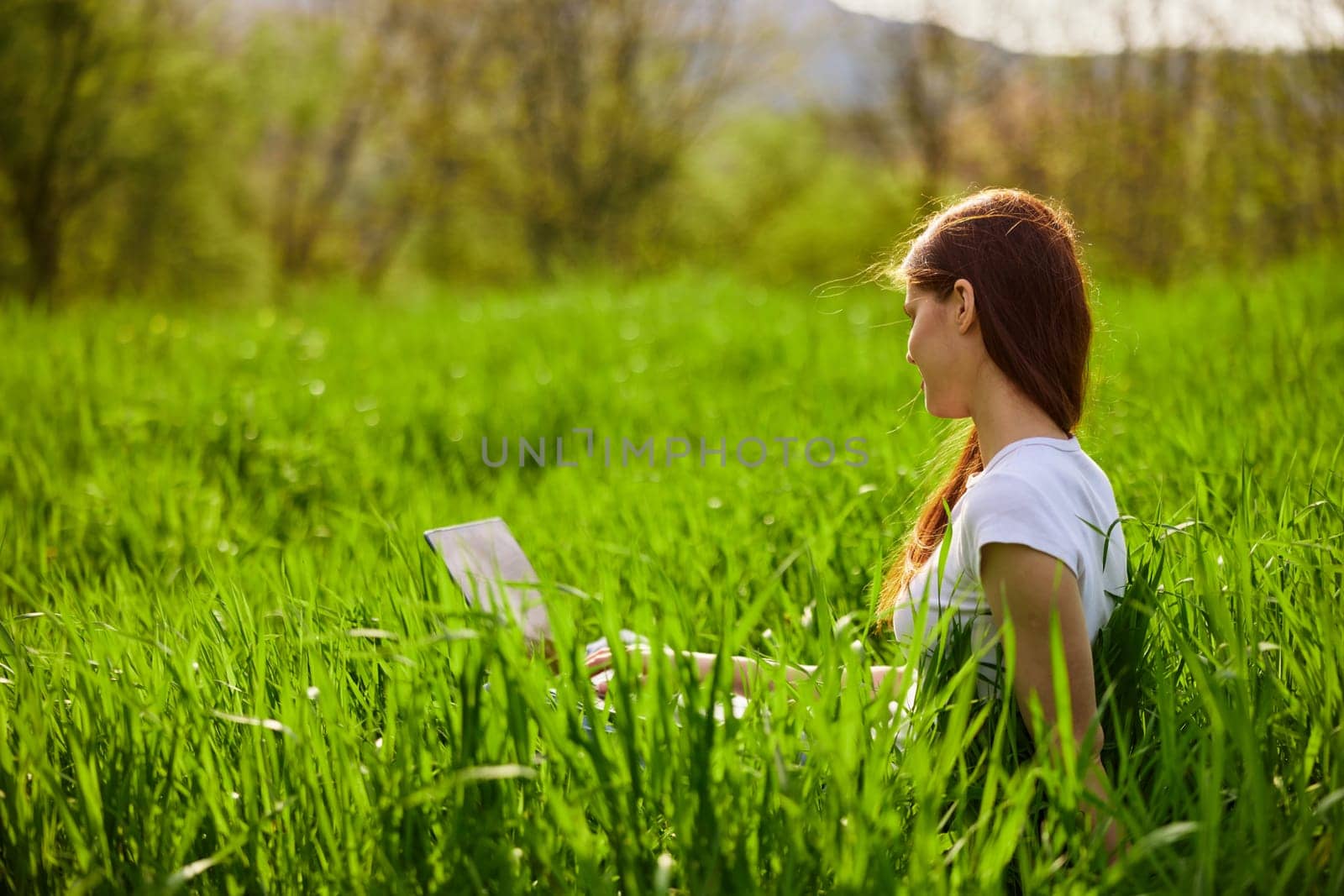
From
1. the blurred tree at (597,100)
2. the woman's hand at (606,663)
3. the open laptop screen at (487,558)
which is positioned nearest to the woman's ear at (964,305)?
the woman's hand at (606,663)

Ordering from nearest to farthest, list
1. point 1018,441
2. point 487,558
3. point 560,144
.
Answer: point 1018,441
point 487,558
point 560,144

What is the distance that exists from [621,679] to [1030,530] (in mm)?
706

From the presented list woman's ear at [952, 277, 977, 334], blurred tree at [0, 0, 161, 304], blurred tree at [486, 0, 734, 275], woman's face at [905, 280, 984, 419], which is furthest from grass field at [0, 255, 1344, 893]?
blurred tree at [486, 0, 734, 275]

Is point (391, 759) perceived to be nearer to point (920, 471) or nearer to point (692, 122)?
point (920, 471)

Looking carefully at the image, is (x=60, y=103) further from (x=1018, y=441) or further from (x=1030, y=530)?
(x=1030, y=530)

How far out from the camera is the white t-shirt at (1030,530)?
161cm

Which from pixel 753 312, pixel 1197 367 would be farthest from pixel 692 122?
pixel 1197 367

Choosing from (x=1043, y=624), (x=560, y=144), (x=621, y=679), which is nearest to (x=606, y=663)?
(x=621, y=679)

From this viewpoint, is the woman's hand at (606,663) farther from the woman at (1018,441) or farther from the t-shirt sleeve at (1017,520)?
the t-shirt sleeve at (1017,520)

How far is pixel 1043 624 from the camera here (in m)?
1.59

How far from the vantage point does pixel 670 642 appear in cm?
175

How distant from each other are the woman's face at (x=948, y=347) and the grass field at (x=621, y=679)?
335 millimetres

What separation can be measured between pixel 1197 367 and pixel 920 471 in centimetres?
255

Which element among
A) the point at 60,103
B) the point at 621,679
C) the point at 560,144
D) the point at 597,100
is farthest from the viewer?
the point at 560,144
